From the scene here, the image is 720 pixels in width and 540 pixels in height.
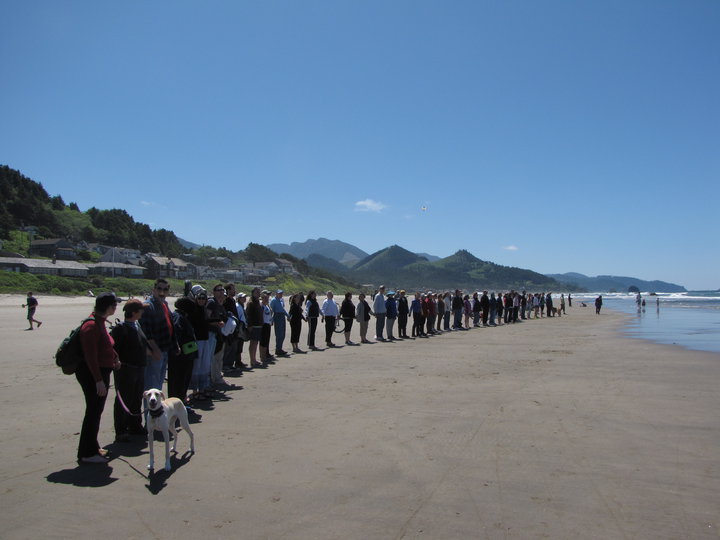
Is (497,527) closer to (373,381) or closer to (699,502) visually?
(699,502)

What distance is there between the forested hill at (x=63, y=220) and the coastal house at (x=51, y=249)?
14.7 ft

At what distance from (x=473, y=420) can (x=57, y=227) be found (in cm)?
9223

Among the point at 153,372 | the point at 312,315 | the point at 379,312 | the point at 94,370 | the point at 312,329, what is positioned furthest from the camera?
the point at 379,312

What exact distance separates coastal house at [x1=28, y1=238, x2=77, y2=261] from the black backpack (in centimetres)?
7108

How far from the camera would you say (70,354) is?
5039 millimetres

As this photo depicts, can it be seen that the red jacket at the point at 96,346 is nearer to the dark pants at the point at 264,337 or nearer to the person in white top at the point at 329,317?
the dark pants at the point at 264,337

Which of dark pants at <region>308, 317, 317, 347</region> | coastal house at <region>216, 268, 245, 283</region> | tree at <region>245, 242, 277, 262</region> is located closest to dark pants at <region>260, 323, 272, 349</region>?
dark pants at <region>308, 317, 317, 347</region>

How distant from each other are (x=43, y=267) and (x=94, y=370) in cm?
6115

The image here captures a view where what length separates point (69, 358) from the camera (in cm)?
502

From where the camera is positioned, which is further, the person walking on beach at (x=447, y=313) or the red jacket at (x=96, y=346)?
the person walking on beach at (x=447, y=313)

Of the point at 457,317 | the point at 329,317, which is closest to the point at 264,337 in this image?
the point at 329,317

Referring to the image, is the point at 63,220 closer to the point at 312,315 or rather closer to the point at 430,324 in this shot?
the point at 430,324

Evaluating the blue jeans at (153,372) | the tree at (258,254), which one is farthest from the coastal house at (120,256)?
the blue jeans at (153,372)

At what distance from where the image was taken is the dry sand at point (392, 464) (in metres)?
3.87
